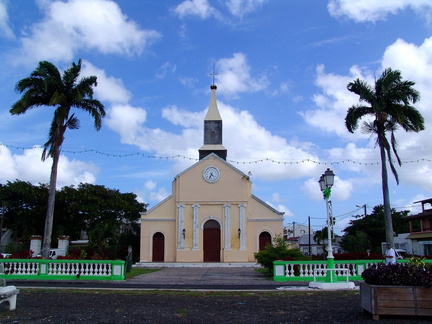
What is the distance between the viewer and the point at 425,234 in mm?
43969

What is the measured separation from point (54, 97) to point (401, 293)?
1881cm

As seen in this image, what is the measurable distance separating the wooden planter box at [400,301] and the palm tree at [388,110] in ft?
47.2

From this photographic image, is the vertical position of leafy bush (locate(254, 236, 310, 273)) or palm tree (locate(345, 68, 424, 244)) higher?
palm tree (locate(345, 68, 424, 244))

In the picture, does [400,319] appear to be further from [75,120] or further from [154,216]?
[154,216]

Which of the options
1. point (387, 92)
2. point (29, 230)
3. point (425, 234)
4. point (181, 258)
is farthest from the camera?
point (425, 234)

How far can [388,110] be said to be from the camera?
21.8 meters

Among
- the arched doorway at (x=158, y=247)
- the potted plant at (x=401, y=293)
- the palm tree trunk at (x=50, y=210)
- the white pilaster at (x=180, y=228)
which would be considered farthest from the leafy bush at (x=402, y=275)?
the arched doorway at (x=158, y=247)

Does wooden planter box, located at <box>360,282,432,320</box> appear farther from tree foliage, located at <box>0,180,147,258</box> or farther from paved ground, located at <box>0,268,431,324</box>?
tree foliage, located at <box>0,180,147,258</box>

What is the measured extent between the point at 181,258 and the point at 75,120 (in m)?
15.5

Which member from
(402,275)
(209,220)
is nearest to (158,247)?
(209,220)

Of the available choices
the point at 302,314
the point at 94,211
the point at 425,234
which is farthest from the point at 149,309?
the point at 425,234

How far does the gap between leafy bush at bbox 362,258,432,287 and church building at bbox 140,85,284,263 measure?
26.1 meters

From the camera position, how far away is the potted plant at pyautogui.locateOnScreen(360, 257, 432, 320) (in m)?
7.53

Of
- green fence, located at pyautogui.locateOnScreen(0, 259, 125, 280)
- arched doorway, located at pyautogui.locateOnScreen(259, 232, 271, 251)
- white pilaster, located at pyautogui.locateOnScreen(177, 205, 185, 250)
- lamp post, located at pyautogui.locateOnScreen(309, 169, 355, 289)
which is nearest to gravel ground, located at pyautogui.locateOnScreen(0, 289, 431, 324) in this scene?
lamp post, located at pyautogui.locateOnScreen(309, 169, 355, 289)
